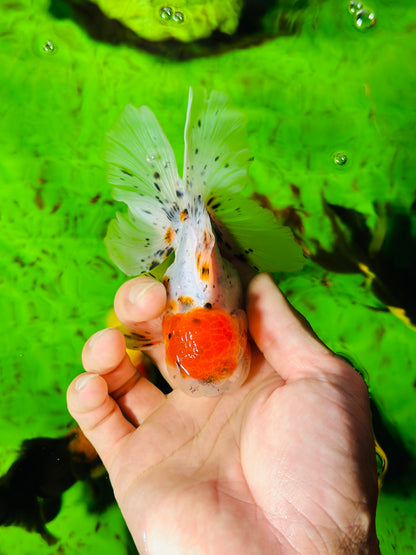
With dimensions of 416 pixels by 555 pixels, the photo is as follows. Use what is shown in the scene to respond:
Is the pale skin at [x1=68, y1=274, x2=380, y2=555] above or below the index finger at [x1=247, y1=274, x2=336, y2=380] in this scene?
below

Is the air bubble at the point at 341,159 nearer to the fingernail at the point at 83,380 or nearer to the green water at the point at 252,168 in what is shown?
the green water at the point at 252,168

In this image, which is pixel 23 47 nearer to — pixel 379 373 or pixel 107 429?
pixel 107 429

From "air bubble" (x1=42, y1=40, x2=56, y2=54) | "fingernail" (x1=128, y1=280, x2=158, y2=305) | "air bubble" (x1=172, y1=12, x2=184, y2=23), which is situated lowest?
"fingernail" (x1=128, y1=280, x2=158, y2=305)

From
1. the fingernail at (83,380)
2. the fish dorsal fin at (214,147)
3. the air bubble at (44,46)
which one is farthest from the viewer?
the air bubble at (44,46)

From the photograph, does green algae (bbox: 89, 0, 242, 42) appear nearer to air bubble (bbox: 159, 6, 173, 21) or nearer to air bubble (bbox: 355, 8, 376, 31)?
air bubble (bbox: 159, 6, 173, 21)

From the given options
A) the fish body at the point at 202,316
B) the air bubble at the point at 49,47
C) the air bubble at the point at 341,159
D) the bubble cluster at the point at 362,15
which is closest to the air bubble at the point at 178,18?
the air bubble at the point at 49,47

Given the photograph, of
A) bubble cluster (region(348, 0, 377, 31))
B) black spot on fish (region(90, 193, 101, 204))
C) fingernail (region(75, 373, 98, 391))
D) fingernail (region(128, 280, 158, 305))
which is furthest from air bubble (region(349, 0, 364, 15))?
fingernail (region(75, 373, 98, 391))

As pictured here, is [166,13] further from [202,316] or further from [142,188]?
[202,316]

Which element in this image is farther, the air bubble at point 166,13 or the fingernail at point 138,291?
the air bubble at point 166,13
